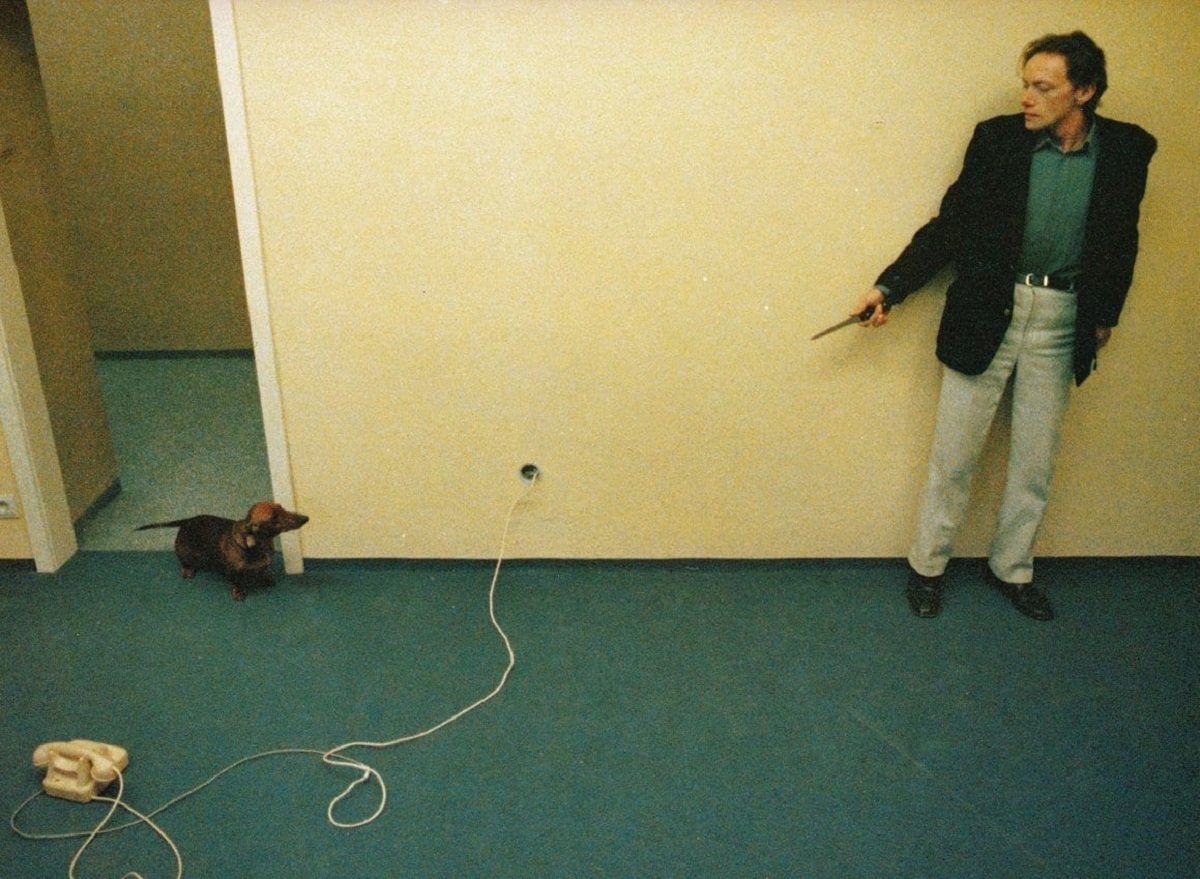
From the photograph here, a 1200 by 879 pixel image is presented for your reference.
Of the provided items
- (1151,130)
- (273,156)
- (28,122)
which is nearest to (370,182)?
(273,156)

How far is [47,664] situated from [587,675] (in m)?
1.47

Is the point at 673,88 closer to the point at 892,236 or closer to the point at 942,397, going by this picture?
the point at 892,236

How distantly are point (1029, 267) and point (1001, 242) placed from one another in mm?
122

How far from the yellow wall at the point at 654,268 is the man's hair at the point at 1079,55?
178mm

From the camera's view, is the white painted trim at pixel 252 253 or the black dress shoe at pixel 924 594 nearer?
the white painted trim at pixel 252 253

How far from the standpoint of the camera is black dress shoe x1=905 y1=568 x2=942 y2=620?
2.61 metres

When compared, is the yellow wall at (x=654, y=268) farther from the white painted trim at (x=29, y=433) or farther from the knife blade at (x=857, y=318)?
the white painted trim at (x=29, y=433)

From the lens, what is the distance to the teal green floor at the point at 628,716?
71.5 inches

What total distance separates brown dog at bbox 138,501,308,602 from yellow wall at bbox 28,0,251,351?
2.30m

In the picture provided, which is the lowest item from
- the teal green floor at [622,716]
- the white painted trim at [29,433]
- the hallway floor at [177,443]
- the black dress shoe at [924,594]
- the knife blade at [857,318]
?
the teal green floor at [622,716]

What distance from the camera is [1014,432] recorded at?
2504mm

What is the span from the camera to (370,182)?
7.73 ft

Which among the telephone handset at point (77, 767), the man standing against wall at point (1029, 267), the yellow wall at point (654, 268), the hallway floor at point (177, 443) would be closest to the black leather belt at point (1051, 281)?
the man standing against wall at point (1029, 267)

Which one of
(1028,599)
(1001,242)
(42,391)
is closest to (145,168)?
(42,391)
